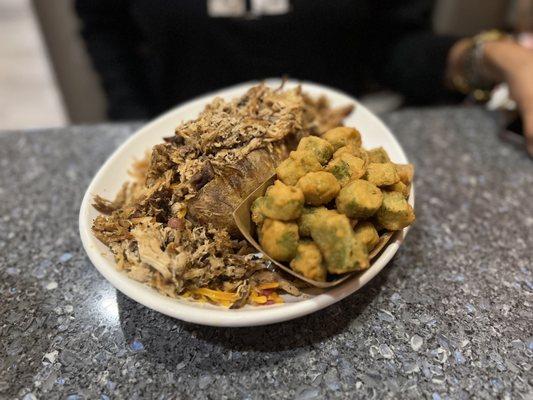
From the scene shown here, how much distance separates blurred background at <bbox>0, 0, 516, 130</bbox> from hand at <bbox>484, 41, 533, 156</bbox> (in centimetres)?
67

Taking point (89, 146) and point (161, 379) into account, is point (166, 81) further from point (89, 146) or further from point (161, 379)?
point (161, 379)

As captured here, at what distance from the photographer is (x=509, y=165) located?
1176mm

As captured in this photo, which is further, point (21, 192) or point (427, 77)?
point (427, 77)

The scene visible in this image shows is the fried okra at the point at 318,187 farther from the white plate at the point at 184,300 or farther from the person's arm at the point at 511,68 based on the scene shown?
the person's arm at the point at 511,68

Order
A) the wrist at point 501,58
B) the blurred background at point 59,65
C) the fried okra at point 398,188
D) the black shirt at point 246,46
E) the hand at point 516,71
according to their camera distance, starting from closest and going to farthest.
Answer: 1. the fried okra at point 398,188
2. the hand at point 516,71
3. the wrist at point 501,58
4. the black shirt at point 246,46
5. the blurred background at point 59,65

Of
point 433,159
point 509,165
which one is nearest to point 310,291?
point 433,159

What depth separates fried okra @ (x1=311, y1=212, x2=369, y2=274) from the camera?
0.65m

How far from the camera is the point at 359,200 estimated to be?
0.68m

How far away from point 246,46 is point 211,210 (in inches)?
41.3

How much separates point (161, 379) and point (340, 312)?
1.11ft

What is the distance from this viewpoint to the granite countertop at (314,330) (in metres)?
0.69

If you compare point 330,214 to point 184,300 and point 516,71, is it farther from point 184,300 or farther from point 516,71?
point 516,71

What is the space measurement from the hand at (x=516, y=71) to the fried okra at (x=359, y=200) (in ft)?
2.41

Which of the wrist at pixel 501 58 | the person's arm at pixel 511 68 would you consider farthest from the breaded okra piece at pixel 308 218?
the wrist at pixel 501 58
